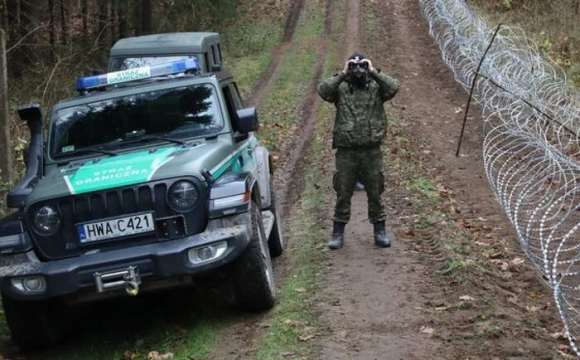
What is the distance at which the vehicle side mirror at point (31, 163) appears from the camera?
6930 mm

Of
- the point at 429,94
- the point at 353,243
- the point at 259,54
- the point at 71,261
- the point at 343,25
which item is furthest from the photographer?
the point at 343,25

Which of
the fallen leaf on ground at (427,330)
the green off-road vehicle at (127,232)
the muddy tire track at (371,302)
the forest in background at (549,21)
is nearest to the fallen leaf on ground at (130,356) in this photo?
the green off-road vehicle at (127,232)

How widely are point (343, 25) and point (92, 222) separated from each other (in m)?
25.1

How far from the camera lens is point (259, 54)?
28.2 meters

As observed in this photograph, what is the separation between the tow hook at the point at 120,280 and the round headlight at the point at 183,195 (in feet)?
1.95

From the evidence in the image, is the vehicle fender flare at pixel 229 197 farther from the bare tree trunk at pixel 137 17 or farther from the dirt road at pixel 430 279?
→ the bare tree trunk at pixel 137 17

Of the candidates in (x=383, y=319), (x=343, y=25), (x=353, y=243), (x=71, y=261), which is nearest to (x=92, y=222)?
(x=71, y=261)

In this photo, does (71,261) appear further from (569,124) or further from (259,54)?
(259,54)

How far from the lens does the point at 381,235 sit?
28.2ft

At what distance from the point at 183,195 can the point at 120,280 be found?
0.83 meters

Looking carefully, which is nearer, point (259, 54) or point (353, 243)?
point (353, 243)

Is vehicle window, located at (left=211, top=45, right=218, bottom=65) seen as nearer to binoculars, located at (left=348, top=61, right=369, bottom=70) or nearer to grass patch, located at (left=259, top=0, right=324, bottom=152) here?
grass patch, located at (left=259, top=0, right=324, bottom=152)

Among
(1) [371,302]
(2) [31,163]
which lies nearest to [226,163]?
(1) [371,302]

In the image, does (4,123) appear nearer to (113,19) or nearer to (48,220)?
(48,220)
